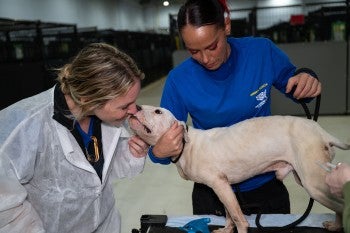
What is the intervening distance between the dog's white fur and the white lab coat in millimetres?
277

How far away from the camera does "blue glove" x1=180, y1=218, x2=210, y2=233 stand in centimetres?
184

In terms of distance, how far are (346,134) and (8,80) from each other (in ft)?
15.1

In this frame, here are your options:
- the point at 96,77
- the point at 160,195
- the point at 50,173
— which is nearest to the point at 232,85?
the point at 96,77

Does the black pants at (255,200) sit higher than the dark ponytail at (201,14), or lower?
lower

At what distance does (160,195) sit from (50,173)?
2.54 meters

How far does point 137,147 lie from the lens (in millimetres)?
1847

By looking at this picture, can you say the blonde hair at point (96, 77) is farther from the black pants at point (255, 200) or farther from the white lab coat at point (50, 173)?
the black pants at point (255, 200)

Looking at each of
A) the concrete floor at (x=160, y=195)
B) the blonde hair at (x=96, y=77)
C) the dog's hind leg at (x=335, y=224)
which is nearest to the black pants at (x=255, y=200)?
the dog's hind leg at (x=335, y=224)

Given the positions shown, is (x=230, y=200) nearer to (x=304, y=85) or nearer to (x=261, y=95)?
(x=261, y=95)

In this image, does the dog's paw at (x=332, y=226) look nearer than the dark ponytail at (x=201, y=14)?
No

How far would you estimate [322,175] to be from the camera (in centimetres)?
147

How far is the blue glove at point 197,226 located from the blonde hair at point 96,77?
796 mm

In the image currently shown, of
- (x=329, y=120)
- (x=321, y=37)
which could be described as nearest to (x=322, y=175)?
(x=329, y=120)

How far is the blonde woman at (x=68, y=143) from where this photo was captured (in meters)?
1.37
